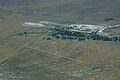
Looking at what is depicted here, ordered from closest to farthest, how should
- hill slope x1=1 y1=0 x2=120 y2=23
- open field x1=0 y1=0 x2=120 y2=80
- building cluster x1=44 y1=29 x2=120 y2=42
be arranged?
open field x1=0 y1=0 x2=120 y2=80 → building cluster x1=44 y1=29 x2=120 y2=42 → hill slope x1=1 y1=0 x2=120 y2=23

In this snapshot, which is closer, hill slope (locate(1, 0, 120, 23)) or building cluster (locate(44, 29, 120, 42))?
building cluster (locate(44, 29, 120, 42))

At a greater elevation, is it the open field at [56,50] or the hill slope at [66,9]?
the hill slope at [66,9]

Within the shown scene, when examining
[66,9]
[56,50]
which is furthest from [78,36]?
[66,9]

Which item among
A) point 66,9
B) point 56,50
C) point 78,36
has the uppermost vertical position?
point 66,9

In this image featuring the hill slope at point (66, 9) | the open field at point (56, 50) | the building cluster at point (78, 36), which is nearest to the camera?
the open field at point (56, 50)

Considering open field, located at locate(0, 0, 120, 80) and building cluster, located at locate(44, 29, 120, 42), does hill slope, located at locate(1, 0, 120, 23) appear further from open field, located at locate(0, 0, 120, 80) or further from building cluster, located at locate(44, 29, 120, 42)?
building cluster, located at locate(44, 29, 120, 42)

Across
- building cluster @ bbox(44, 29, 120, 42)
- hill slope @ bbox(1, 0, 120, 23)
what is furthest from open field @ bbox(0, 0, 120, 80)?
building cluster @ bbox(44, 29, 120, 42)

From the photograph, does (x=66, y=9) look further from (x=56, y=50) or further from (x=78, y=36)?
(x=56, y=50)

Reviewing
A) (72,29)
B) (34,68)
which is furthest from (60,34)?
(34,68)

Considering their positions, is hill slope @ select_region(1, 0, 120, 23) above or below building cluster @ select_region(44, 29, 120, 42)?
above

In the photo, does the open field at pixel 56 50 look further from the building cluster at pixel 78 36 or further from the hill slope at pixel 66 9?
the building cluster at pixel 78 36

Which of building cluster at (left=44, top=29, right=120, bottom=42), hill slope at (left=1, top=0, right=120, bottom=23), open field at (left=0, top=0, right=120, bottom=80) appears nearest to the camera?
open field at (left=0, top=0, right=120, bottom=80)

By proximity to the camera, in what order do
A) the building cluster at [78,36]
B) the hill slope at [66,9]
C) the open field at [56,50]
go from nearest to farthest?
the open field at [56,50] → the building cluster at [78,36] → the hill slope at [66,9]

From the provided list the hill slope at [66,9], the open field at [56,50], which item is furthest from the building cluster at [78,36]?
the hill slope at [66,9]
